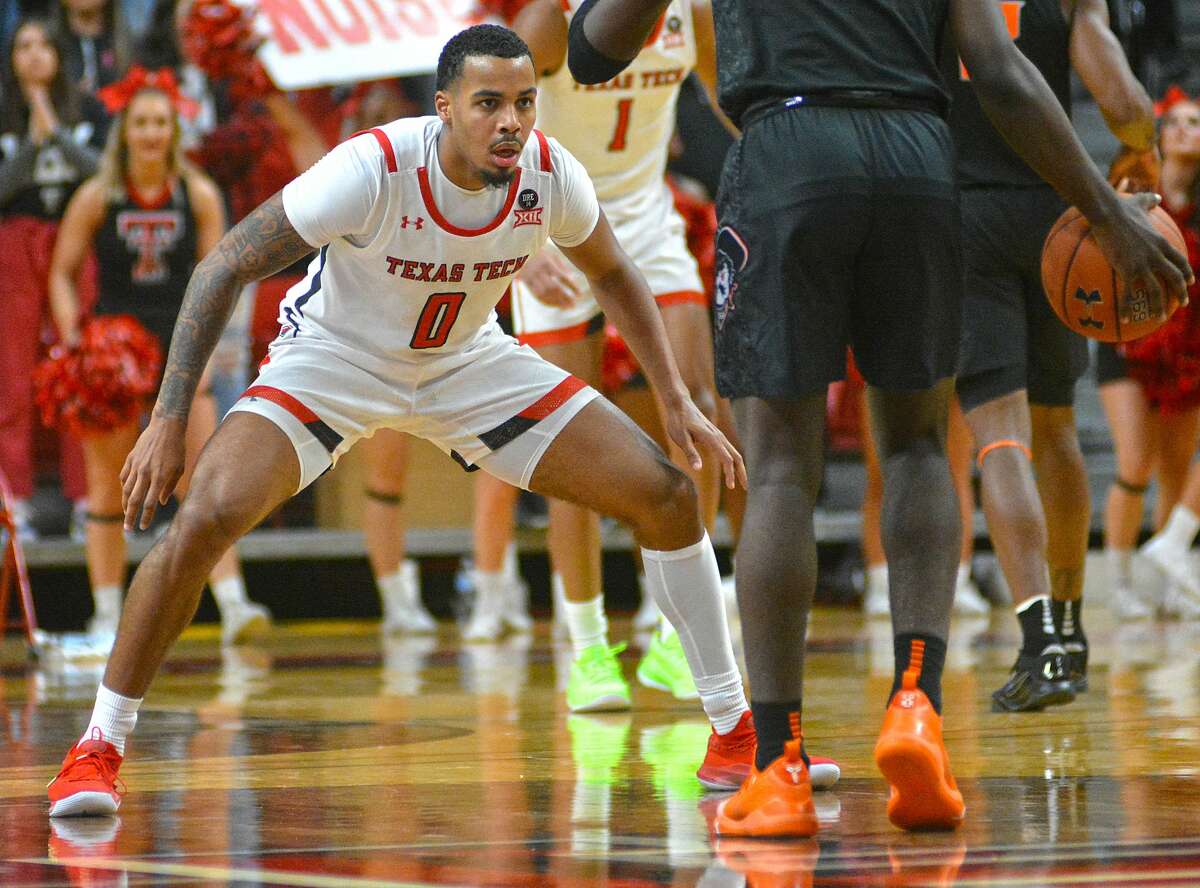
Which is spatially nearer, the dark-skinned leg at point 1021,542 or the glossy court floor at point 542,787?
the glossy court floor at point 542,787

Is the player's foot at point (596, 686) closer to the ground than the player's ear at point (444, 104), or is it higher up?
closer to the ground

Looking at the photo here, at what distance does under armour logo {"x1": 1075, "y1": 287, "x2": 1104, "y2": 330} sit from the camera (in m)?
4.46

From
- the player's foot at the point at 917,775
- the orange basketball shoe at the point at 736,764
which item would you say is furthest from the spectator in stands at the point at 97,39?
the player's foot at the point at 917,775

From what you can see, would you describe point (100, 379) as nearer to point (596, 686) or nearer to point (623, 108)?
point (623, 108)

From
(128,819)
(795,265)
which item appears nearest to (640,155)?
(795,265)

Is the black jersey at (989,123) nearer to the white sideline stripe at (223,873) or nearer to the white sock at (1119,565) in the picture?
the white sideline stripe at (223,873)

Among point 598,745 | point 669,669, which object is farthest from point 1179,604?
point 598,745

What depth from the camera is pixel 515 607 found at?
10.1m

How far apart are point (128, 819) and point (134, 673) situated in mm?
353

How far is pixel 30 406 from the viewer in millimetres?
10336

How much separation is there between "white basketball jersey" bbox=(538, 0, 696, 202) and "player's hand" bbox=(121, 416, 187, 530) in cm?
249

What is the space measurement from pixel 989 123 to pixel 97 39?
724 cm

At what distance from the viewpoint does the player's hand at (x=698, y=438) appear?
407 cm

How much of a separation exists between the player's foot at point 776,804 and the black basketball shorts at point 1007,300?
2.24 m
